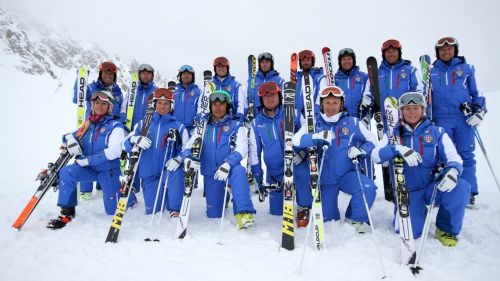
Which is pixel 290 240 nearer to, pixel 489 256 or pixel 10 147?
Answer: pixel 489 256

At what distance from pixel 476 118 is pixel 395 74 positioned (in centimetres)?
149

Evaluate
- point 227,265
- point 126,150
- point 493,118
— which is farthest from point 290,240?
point 493,118

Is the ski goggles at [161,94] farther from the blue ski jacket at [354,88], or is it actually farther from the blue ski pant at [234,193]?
the blue ski jacket at [354,88]

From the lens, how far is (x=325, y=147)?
Answer: 425cm

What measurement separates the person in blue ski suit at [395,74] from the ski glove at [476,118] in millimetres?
992

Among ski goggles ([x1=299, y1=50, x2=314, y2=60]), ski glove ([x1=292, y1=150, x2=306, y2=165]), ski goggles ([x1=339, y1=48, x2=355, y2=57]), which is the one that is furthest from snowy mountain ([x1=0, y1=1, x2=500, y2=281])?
ski goggles ([x1=299, y1=50, x2=314, y2=60])

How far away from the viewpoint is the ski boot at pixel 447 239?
147 inches

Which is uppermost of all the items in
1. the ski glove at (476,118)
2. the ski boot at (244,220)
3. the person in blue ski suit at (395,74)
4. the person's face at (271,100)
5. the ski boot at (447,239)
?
the person in blue ski suit at (395,74)

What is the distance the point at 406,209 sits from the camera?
357 centimetres

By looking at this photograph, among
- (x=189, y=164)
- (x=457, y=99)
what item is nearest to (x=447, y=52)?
(x=457, y=99)

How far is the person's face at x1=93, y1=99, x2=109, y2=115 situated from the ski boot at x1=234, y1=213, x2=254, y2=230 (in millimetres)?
3074

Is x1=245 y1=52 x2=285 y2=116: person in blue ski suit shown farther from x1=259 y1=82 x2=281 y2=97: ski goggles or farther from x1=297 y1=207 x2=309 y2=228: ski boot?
x1=297 y1=207 x2=309 y2=228: ski boot

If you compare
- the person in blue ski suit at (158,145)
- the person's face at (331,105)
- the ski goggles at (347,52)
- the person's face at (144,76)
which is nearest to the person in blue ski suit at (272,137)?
the person's face at (331,105)

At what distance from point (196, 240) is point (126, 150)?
2.09 m
